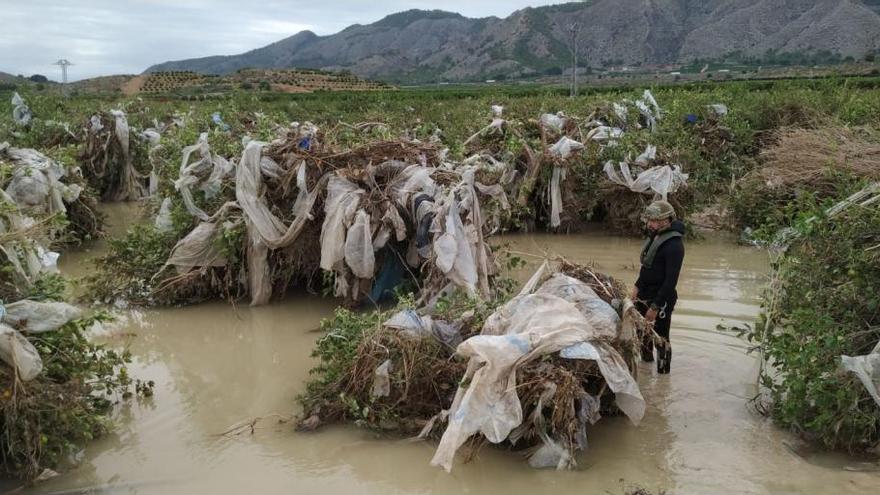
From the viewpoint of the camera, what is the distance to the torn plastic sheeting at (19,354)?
11.1 ft

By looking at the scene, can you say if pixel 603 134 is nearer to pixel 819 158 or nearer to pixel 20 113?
pixel 819 158

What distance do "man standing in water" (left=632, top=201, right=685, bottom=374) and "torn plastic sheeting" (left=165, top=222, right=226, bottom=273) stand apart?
3860mm

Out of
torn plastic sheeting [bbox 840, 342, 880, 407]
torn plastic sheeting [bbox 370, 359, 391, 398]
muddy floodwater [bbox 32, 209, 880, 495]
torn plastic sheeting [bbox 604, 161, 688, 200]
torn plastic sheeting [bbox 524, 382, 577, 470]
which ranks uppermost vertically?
torn plastic sheeting [bbox 604, 161, 688, 200]

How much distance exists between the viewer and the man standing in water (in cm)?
478

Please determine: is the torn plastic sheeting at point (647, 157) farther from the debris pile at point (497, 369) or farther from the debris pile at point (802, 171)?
the debris pile at point (497, 369)

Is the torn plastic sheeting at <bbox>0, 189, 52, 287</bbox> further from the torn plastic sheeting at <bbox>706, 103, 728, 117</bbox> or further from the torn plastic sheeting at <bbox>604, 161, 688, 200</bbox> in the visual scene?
the torn plastic sheeting at <bbox>706, 103, 728, 117</bbox>

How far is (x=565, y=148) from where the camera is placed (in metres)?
9.34

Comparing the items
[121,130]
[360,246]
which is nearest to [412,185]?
[360,246]

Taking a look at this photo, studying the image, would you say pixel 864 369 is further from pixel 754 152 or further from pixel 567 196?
pixel 754 152

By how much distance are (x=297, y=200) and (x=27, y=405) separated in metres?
3.31

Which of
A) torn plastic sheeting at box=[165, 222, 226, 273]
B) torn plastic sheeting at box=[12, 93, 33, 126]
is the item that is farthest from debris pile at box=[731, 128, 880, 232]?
torn plastic sheeting at box=[12, 93, 33, 126]

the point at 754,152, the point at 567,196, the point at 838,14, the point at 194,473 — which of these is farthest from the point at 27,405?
the point at 838,14

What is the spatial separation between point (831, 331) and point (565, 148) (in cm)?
575

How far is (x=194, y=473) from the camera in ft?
12.7
